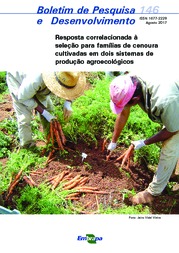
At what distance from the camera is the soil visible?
3.45m

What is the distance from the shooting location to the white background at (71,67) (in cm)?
284

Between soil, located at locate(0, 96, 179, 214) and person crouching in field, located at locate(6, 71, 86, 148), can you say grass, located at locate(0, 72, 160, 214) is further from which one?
person crouching in field, located at locate(6, 71, 86, 148)

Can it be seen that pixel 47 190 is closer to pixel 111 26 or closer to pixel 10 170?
pixel 10 170

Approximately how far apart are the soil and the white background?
376 millimetres

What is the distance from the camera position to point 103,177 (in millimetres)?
3662

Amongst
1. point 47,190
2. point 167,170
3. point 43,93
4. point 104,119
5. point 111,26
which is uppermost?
point 111,26

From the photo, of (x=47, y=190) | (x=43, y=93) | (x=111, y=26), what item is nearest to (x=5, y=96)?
(x=43, y=93)

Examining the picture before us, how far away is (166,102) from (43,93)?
146cm

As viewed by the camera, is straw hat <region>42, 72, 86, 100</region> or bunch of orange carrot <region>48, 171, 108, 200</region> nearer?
straw hat <region>42, 72, 86, 100</region>

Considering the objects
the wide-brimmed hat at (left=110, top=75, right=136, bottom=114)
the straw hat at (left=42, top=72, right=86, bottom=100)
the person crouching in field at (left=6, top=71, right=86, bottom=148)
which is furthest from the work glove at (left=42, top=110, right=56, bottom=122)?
the wide-brimmed hat at (left=110, top=75, right=136, bottom=114)

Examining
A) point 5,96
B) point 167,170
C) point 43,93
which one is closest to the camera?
point 167,170
